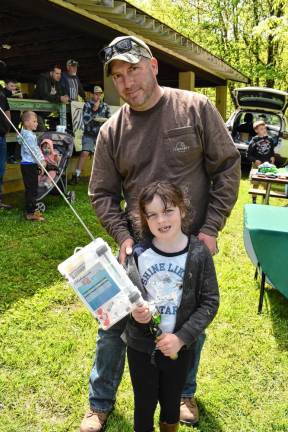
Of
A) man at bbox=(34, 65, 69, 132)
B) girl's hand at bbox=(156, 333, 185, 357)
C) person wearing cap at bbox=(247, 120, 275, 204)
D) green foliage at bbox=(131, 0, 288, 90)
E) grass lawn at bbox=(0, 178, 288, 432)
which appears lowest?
grass lawn at bbox=(0, 178, 288, 432)

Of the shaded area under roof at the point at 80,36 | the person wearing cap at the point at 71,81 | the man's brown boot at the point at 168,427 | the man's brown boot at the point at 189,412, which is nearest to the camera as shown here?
the man's brown boot at the point at 168,427

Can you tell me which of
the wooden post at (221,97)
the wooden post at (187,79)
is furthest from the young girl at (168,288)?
the wooden post at (221,97)

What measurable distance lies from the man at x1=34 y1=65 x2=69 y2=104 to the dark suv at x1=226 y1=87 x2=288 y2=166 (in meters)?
5.22

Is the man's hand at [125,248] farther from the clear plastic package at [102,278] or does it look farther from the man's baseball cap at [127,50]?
the man's baseball cap at [127,50]

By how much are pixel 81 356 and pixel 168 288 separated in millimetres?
1474

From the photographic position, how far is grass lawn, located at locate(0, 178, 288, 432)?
2.43 m

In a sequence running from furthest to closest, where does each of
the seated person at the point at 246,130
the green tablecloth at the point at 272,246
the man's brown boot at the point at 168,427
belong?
the seated person at the point at 246,130 → the green tablecloth at the point at 272,246 → the man's brown boot at the point at 168,427

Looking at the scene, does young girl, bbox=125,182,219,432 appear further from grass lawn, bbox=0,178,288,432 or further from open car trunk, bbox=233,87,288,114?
open car trunk, bbox=233,87,288,114

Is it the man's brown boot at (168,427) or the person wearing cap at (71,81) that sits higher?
the person wearing cap at (71,81)

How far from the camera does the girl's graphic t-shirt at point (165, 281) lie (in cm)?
175

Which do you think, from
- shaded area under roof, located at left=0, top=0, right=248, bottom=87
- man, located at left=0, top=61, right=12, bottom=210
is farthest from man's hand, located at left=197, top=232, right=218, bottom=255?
shaded area under roof, located at left=0, top=0, right=248, bottom=87

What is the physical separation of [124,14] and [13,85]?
248cm

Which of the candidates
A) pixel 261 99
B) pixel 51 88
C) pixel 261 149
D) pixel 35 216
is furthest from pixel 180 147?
pixel 261 99

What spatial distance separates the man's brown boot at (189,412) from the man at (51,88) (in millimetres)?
6879
